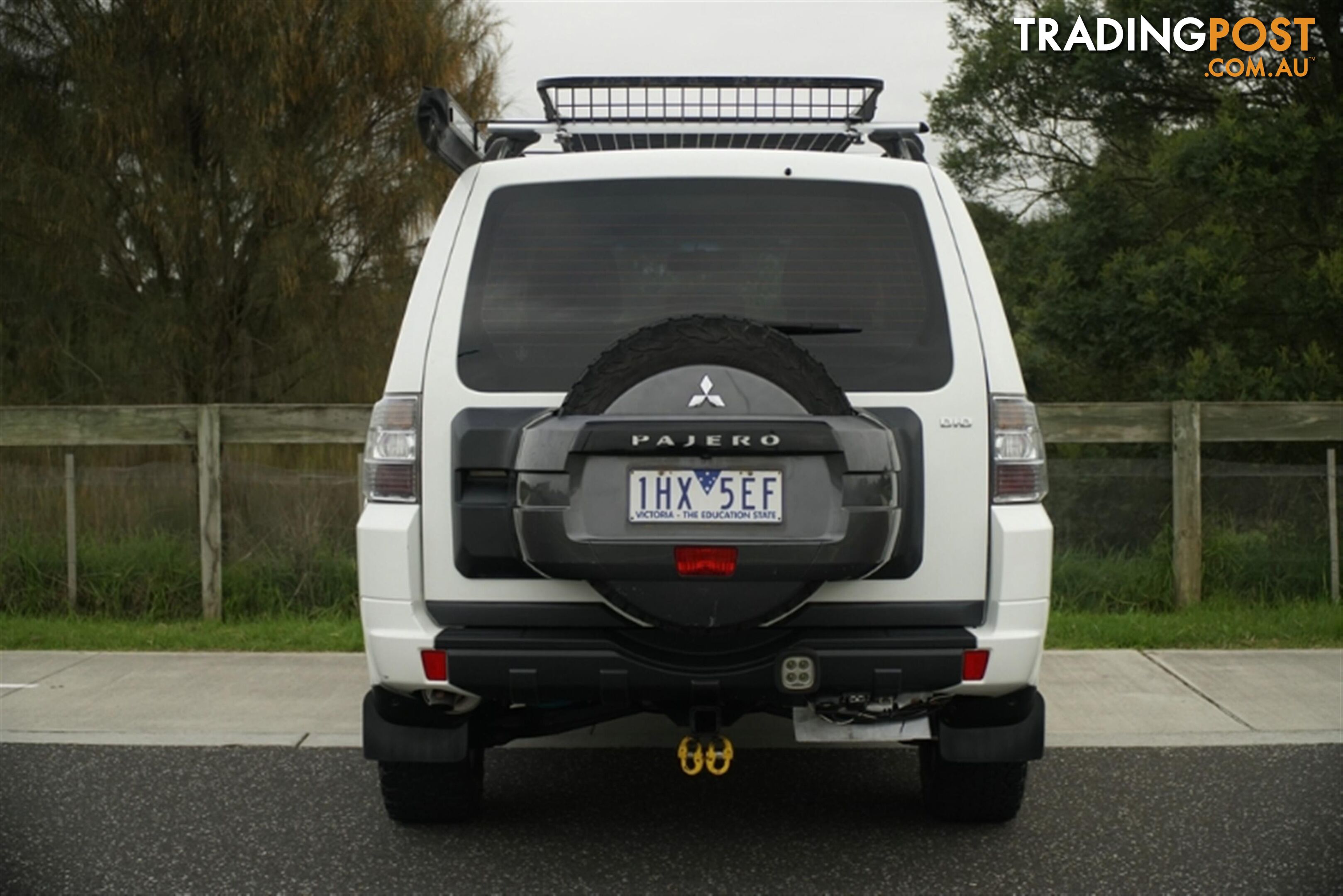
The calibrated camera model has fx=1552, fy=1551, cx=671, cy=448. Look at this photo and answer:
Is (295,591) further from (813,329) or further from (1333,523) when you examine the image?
(1333,523)

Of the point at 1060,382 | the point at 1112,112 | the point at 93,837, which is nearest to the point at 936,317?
the point at 93,837

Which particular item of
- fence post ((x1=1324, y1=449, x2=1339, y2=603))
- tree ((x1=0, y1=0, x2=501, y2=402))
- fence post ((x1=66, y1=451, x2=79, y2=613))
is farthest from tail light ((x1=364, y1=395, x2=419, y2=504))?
tree ((x1=0, y1=0, x2=501, y2=402))

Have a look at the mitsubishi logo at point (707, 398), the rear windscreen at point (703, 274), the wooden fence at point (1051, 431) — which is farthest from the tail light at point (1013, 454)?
the wooden fence at point (1051, 431)

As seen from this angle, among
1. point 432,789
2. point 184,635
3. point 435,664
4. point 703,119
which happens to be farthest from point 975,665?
point 184,635

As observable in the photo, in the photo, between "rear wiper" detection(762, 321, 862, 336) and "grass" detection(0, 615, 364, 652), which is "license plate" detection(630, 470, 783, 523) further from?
"grass" detection(0, 615, 364, 652)

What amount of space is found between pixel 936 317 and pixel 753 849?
1.66 meters

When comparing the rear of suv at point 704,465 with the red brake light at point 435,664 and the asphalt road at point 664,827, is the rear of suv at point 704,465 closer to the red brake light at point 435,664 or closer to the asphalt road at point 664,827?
the red brake light at point 435,664

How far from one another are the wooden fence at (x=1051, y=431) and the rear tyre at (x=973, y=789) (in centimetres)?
396

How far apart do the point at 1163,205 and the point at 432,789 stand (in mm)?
18420

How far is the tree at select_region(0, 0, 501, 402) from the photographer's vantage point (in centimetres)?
1440

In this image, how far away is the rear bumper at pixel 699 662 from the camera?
393 centimetres

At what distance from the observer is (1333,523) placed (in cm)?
864

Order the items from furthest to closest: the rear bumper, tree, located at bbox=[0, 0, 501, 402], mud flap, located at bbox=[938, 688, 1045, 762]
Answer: tree, located at bbox=[0, 0, 501, 402] → mud flap, located at bbox=[938, 688, 1045, 762] → the rear bumper

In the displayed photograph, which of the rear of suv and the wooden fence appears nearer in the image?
the rear of suv
